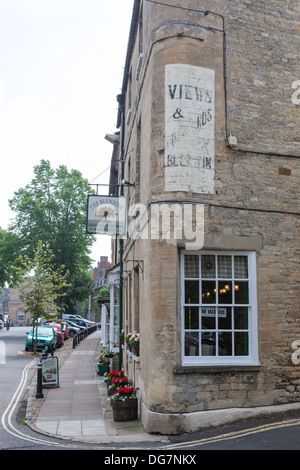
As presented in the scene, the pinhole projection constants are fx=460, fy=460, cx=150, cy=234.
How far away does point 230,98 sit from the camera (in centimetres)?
965

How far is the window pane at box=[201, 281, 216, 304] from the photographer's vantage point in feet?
29.5

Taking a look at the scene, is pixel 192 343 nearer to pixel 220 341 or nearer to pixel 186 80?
pixel 220 341

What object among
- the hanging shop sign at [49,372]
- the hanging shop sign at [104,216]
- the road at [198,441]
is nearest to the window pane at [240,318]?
the road at [198,441]

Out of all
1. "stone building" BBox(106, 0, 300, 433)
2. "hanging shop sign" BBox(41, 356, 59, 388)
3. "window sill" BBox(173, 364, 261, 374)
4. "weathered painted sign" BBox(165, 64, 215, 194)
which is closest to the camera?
"window sill" BBox(173, 364, 261, 374)

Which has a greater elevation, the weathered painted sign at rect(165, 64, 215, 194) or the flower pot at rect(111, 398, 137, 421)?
the weathered painted sign at rect(165, 64, 215, 194)

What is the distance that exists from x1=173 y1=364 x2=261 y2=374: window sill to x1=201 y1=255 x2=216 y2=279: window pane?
1.72m

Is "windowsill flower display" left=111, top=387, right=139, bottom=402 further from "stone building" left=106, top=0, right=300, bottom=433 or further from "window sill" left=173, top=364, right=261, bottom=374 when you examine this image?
"window sill" left=173, top=364, right=261, bottom=374

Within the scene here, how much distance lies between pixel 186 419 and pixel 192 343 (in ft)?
4.51

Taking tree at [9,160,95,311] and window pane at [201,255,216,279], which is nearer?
window pane at [201,255,216,279]

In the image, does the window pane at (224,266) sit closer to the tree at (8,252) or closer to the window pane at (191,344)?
the window pane at (191,344)

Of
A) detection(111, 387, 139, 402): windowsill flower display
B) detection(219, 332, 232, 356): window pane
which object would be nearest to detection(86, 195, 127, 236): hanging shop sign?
detection(111, 387, 139, 402): windowsill flower display

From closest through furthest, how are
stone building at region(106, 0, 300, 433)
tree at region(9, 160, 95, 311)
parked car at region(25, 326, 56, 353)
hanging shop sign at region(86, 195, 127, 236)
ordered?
stone building at region(106, 0, 300, 433) → hanging shop sign at region(86, 195, 127, 236) → parked car at region(25, 326, 56, 353) → tree at region(9, 160, 95, 311)

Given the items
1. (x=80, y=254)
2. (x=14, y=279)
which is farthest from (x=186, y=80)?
(x=14, y=279)
